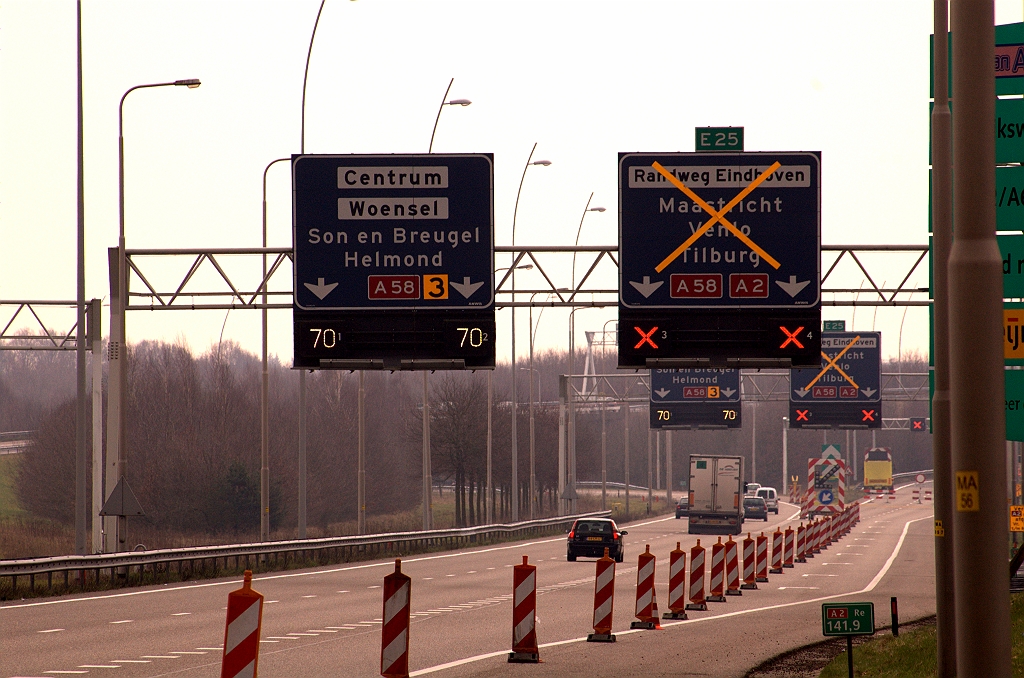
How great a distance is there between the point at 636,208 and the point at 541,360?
174m

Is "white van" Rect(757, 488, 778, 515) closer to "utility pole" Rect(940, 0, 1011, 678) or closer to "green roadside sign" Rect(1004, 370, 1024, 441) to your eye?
"green roadside sign" Rect(1004, 370, 1024, 441)

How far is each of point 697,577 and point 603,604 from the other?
5302 mm

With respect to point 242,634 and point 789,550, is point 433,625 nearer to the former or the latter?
point 242,634

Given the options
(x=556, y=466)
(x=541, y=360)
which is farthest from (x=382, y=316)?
(x=541, y=360)

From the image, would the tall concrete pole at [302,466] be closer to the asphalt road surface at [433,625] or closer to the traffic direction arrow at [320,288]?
the asphalt road surface at [433,625]

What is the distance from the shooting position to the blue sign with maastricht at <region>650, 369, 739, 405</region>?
2486 inches

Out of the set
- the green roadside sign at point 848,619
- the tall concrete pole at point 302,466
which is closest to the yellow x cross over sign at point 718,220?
the green roadside sign at point 848,619

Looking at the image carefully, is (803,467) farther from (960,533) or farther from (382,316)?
(960,533)

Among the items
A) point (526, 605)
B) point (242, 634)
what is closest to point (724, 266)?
point (526, 605)

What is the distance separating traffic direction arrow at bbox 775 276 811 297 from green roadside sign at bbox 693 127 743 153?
230cm

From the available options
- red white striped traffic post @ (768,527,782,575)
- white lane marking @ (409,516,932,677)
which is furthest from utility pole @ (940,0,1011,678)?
red white striped traffic post @ (768,527,782,575)

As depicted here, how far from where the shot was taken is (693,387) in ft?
209

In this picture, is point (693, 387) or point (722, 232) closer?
point (722, 232)

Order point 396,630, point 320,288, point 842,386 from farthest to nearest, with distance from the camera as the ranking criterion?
1. point 842,386
2. point 320,288
3. point 396,630
